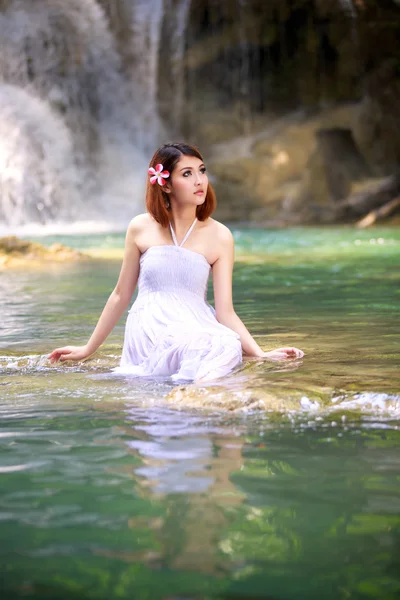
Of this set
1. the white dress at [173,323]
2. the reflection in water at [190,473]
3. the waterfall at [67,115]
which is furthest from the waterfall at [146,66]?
the reflection in water at [190,473]

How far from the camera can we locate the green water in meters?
2.28

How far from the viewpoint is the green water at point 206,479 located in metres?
2.28

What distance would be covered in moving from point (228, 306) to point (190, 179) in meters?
0.68

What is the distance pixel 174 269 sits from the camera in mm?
4902

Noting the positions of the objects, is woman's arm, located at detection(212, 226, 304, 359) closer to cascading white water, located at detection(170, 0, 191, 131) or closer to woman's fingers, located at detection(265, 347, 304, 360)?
woman's fingers, located at detection(265, 347, 304, 360)

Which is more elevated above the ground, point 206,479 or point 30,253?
point 206,479

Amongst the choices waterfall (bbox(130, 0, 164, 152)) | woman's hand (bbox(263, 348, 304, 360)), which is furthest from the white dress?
waterfall (bbox(130, 0, 164, 152))

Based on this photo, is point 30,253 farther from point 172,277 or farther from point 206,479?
point 206,479

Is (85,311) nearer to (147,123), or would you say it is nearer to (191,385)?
(191,385)

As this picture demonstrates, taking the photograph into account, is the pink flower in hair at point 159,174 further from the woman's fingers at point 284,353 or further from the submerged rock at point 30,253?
the submerged rock at point 30,253

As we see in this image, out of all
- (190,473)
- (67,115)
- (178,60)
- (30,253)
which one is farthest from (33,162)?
(190,473)

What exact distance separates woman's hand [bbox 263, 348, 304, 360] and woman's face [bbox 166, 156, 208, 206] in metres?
0.86

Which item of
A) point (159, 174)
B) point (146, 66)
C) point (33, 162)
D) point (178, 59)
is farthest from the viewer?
point (146, 66)

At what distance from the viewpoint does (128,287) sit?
4934mm
